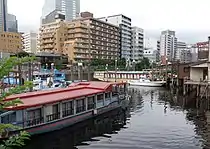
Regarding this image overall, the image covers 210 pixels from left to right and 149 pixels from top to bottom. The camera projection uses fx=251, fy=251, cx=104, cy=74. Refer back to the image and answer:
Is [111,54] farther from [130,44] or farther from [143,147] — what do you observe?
[143,147]

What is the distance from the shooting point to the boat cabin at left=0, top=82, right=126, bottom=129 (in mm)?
19888

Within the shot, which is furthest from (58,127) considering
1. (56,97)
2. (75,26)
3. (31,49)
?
(31,49)

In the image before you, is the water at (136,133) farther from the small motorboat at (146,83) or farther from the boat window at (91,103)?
the small motorboat at (146,83)

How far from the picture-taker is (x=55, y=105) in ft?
76.9

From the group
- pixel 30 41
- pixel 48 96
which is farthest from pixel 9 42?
pixel 48 96

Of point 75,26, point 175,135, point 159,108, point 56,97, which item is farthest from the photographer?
point 75,26

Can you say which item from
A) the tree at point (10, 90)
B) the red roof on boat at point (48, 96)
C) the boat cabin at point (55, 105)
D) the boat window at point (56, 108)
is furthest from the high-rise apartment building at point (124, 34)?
the tree at point (10, 90)

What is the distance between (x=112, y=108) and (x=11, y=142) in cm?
2750

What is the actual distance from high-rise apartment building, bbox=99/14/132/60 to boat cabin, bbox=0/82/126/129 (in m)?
107

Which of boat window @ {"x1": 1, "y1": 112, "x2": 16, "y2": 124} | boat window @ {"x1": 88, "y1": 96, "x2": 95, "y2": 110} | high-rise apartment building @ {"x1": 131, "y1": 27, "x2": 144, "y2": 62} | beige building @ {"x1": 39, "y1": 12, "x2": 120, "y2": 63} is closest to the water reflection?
boat window @ {"x1": 88, "y1": 96, "x2": 95, "y2": 110}

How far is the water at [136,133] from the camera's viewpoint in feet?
62.7

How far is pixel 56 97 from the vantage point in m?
24.3

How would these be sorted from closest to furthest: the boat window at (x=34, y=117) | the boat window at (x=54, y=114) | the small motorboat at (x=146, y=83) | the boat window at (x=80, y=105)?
the boat window at (x=34, y=117) → the boat window at (x=54, y=114) → the boat window at (x=80, y=105) → the small motorboat at (x=146, y=83)

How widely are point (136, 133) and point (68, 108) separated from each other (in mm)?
7323
